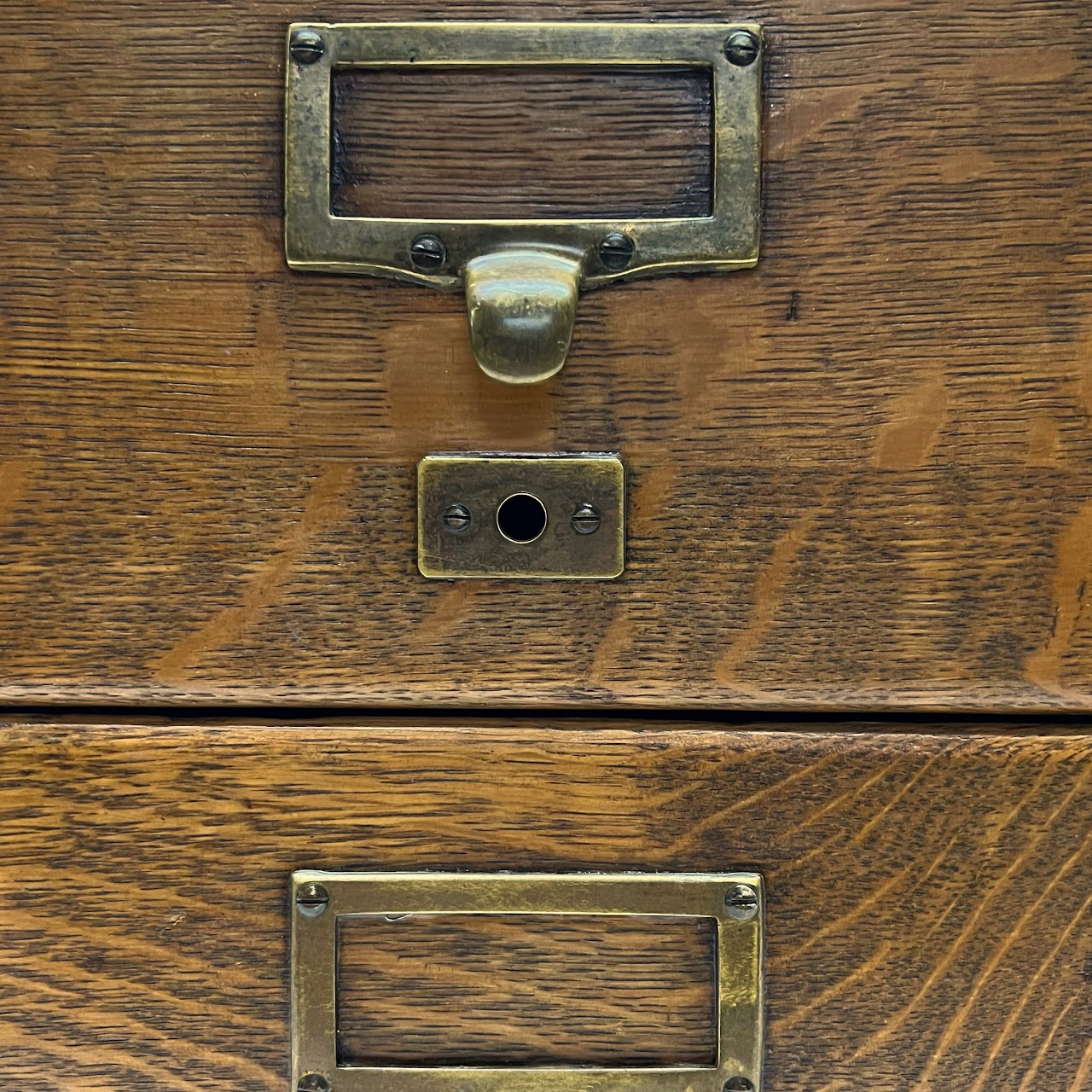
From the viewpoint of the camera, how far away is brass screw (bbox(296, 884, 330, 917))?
1.30ft

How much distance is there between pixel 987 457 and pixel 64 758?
0.33 meters

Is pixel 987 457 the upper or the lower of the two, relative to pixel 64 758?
upper

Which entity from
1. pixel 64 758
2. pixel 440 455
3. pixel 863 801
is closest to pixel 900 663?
pixel 863 801

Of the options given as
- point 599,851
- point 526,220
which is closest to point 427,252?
point 526,220

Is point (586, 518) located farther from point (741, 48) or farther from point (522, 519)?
point (741, 48)

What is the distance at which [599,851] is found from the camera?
1.31ft

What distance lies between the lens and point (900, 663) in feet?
1.28

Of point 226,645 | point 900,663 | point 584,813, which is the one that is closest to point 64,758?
point 226,645

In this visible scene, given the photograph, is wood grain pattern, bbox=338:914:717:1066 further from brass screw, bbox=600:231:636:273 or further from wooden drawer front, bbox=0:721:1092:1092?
brass screw, bbox=600:231:636:273

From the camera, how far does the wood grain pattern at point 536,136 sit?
37 centimetres

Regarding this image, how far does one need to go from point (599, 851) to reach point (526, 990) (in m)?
0.05

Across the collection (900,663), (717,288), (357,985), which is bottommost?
(357,985)

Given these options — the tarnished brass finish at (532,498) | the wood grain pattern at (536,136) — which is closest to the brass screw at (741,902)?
the tarnished brass finish at (532,498)

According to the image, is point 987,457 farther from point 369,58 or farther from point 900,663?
point 369,58
